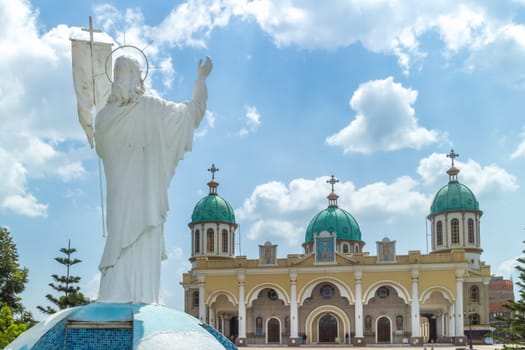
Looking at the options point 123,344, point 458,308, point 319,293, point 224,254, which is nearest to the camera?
point 123,344

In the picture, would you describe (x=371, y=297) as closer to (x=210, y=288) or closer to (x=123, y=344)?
(x=210, y=288)

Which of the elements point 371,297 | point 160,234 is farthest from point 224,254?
point 160,234

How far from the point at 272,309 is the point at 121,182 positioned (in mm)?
36928

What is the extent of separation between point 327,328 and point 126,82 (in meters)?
36.9

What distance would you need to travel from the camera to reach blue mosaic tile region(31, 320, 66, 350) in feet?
19.3

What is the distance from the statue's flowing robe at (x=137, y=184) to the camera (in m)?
6.35

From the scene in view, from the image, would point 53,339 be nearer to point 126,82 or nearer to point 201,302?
point 126,82

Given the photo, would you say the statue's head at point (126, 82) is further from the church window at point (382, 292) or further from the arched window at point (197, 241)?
the arched window at point (197, 241)

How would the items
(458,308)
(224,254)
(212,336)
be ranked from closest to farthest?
(212,336) < (458,308) < (224,254)

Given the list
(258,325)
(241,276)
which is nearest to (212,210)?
(241,276)

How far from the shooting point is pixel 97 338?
590 cm

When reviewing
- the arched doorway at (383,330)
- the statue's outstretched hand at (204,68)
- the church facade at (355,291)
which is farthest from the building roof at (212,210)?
the statue's outstretched hand at (204,68)

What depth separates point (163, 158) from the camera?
659 cm

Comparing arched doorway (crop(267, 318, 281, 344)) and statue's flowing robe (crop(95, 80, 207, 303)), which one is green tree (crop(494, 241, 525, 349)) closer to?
statue's flowing robe (crop(95, 80, 207, 303))
